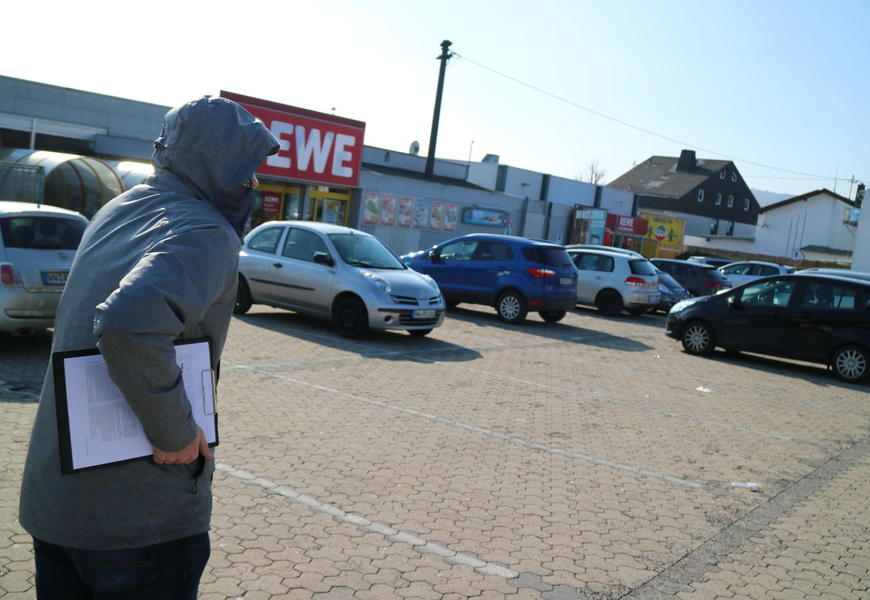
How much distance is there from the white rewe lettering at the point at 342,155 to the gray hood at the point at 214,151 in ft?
79.9

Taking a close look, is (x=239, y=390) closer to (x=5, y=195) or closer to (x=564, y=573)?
(x=564, y=573)

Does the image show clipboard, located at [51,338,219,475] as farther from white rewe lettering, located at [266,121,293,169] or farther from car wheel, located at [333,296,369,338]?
white rewe lettering, located at [266,121,293,169]

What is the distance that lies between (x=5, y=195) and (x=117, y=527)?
21.0 meters

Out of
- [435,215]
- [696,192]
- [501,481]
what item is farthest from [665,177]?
[501,481]

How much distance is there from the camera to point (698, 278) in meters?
26.1

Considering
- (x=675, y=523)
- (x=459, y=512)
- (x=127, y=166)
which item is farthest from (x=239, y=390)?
(x=127, y=166)

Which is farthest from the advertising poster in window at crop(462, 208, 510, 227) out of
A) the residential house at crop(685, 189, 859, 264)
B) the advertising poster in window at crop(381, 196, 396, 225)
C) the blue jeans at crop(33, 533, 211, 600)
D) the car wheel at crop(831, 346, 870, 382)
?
the residential house at crop(685, 189, 859, 264)

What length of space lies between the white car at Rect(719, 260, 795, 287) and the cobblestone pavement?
61.1ft

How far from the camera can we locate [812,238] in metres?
64.5

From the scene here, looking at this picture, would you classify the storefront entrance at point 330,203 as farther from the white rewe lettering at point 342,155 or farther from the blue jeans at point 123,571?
the blue jeans at point 123,571

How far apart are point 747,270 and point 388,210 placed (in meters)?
13.4

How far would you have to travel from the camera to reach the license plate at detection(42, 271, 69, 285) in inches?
349

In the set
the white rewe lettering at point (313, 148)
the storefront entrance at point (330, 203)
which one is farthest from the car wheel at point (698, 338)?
the storefront entrance at point (330, 203)

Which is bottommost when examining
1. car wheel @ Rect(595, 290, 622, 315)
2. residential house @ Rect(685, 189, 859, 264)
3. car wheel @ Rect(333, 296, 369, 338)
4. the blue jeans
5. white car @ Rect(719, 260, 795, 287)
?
car wheel @ Rect(333, 296, 369, 338)
